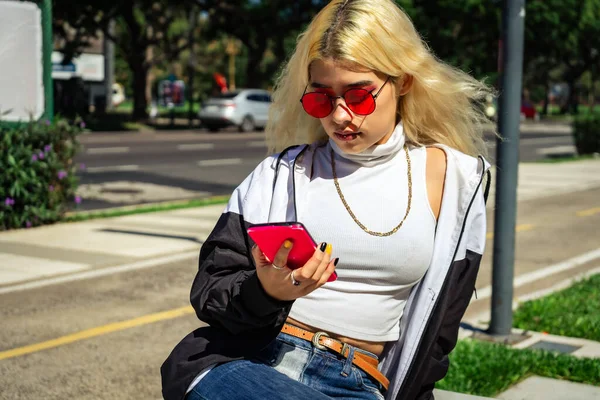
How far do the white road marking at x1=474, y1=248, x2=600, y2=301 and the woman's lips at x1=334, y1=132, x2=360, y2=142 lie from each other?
466cm

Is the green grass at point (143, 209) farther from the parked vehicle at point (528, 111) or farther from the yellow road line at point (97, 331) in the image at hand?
the parked vehicle at point (528, 111)

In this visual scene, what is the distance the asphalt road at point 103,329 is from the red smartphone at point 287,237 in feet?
9.04

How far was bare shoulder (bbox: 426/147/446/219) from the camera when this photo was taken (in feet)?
7.61

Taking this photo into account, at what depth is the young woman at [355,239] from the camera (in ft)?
6.84

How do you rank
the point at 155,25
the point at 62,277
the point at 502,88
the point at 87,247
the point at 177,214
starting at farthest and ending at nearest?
1. the point at 155,25
2. the point at 177,214
3. the point at 87,247
4. the point at 62,277
5. the point at 502,88

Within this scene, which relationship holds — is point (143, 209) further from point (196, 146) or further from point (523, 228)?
point (196, 146)

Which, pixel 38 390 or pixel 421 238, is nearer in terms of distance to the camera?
pixel 421 238

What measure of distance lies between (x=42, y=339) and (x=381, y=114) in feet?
12.3

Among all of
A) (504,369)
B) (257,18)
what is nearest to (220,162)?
(504,369)

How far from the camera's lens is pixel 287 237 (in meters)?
1.78

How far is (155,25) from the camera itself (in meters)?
35.9

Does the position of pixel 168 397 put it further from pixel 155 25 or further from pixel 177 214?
pixel 155 25

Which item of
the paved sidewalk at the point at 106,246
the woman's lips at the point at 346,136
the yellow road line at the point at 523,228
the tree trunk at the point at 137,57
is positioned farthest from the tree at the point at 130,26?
the woman's lips at the point at 346,136

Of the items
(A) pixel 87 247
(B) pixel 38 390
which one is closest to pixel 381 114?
(B) pixel 38 390
